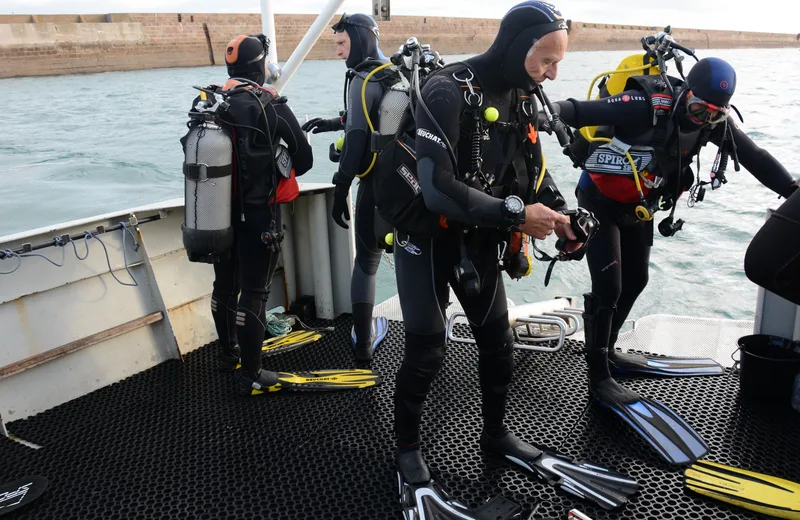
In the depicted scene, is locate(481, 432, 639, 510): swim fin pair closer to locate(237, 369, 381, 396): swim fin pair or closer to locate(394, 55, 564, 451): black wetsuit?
locate(394, 55, 564, 451): black wetsuit

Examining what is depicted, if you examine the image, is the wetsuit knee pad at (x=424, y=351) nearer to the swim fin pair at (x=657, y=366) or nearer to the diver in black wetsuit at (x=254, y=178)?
the diver in black wetsuit at (x=254, y=178)

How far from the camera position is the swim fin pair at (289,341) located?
367 centimetres

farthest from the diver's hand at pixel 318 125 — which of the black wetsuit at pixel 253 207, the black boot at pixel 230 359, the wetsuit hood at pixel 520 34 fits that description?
the wetsuit hood at pixel 520 34

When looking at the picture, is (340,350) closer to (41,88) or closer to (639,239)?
(639,239)

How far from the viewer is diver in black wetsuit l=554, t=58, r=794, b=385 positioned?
2666mm

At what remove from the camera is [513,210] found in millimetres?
1882

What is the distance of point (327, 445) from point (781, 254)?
6.25ft

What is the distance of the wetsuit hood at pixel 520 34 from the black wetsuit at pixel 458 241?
0.02 meters

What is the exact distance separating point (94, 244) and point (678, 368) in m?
3.18

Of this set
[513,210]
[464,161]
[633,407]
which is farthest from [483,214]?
[633,407]

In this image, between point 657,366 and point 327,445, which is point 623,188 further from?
point 327,445

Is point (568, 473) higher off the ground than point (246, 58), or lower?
lower

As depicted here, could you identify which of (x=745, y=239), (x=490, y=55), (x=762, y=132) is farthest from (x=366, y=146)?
(x=762, y=132)

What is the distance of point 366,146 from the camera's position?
308 centimetres
